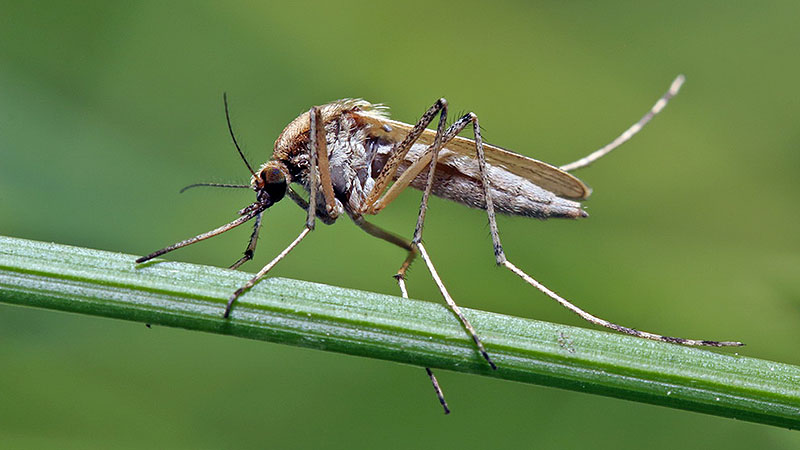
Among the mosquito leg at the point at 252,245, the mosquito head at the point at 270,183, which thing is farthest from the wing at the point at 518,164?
the mosquito leg at the point at 252,245

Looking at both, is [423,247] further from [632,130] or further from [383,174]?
[632,130]

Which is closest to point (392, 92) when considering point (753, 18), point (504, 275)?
point (504, 275)

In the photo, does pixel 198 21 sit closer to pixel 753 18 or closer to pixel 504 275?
pixel 504 275

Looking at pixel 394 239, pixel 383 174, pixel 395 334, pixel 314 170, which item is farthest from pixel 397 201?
pixel 395 334

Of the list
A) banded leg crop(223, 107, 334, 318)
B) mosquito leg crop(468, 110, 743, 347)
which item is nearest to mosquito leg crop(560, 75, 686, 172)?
mosquito leg crop(468, 110, 743, 347)

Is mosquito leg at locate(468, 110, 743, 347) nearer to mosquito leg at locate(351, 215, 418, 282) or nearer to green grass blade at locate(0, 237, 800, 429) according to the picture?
mosquito leg at locate(351, 215, 418, 282)

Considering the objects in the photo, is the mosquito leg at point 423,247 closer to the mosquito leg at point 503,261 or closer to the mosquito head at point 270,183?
the mosquito leg at point 503,261
